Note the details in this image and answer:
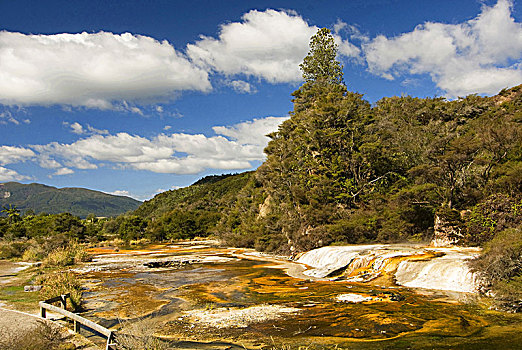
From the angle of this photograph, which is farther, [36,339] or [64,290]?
[64,290]

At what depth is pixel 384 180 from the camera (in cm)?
3944

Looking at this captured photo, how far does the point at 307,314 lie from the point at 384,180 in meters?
29.8

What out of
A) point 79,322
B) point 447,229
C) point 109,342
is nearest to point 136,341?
point 109,342

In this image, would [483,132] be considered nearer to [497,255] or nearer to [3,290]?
[497,255]

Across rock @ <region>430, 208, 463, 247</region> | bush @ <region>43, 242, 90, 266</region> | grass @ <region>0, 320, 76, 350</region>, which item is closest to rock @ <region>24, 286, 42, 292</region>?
grass @ <region>0, 320, 76, 350</region>

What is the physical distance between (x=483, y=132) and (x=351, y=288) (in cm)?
1857

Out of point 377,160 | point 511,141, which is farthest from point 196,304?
point 377,160

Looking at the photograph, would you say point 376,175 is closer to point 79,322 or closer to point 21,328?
point 79,322

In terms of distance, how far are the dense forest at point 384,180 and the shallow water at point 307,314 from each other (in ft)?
9.39

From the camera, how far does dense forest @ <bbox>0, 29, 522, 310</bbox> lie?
78.2 ft

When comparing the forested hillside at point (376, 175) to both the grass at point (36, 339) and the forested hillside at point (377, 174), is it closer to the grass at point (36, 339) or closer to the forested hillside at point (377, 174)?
the forested hillside at point (377, 174)

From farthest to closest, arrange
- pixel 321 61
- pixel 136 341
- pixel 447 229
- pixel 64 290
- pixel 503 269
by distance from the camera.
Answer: pixel 321 61
pixel 447 229
pixel 64 290
pixel 503 269
pixel 136 341

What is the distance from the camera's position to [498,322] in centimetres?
1066

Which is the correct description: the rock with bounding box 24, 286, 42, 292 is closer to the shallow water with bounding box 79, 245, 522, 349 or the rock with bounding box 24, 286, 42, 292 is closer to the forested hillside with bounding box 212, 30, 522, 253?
the shallow water with bounding box 79, 245, 522, 349
